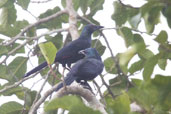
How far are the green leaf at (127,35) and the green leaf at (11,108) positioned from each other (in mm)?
1330

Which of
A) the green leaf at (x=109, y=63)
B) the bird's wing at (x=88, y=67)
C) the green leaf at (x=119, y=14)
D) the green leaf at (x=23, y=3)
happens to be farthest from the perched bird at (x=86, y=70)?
the green leaf at (x=23, y=3)

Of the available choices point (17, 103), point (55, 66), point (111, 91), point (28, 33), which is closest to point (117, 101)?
point (111, 91)

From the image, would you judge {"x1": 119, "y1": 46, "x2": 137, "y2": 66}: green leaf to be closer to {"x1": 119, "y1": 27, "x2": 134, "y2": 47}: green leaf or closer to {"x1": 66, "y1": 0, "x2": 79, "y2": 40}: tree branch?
{"x1": 119, "y1": 27, "x2": 134, "y2": 47}: green leaf

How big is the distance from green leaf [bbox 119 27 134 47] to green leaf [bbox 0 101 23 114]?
1.33 meters

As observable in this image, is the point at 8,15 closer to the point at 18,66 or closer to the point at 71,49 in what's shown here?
the point at 18,66

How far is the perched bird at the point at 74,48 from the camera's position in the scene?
15.0 feet

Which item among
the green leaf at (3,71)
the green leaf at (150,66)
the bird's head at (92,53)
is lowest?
the bird's head at (92,53)

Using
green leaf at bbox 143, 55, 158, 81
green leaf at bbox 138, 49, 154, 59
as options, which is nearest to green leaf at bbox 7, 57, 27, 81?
green leaf at bbox 138, 49, 154, 59

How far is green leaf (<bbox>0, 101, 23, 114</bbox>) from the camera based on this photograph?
3279mm

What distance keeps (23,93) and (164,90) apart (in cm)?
261

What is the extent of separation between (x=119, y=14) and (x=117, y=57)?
0.45 m

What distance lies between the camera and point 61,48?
15.0ft

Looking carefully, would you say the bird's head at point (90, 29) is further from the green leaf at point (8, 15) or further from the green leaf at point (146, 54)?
the green leaf at point (146, 54)

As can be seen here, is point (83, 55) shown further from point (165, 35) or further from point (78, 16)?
point (165, 35)
